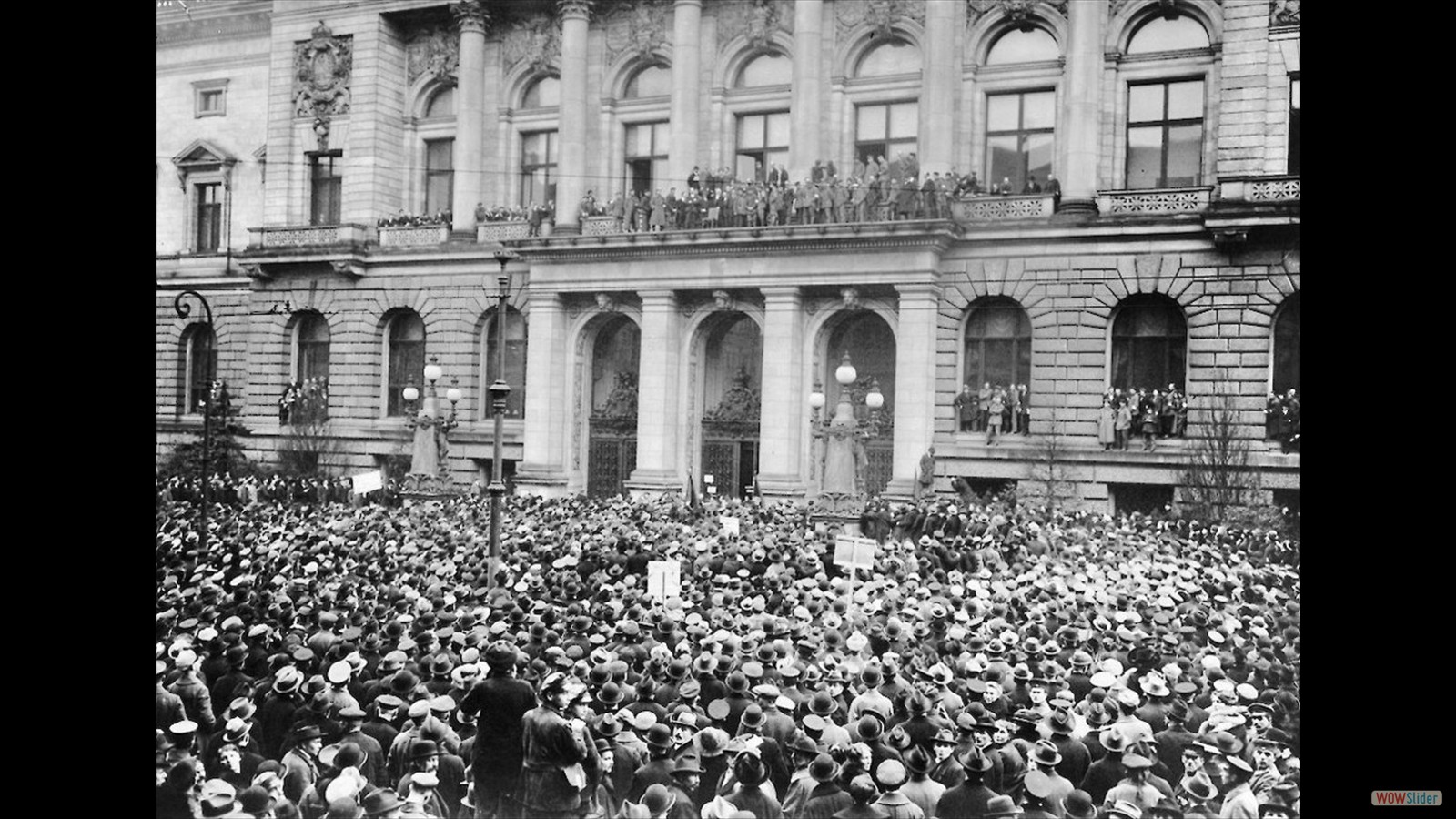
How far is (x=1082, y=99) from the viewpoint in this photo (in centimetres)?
2055

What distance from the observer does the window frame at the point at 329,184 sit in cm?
1992

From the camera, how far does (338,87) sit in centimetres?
2059

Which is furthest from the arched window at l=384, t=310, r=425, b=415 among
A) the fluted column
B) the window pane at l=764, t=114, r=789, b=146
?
the fluted column

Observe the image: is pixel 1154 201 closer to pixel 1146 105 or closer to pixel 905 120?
pixel 1146 105

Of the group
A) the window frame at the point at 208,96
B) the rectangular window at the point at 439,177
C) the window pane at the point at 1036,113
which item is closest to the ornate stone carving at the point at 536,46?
the rectangular window at the point at 439,177

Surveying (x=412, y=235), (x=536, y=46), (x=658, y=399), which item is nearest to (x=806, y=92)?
(x=536, y=46)

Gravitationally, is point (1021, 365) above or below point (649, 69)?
below

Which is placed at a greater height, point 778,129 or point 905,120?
point 778,129

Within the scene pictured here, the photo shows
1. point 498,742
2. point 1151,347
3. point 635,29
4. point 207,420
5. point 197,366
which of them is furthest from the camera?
point 635,29

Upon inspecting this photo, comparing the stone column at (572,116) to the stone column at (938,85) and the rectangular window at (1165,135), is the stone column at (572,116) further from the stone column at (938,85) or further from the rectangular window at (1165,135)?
the rectangular window at (1165,135)

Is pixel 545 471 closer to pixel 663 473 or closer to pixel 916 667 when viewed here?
pixel 663 473

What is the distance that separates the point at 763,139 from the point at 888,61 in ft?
9.74
